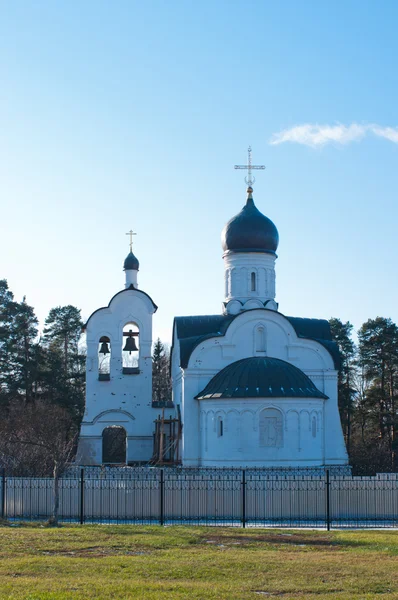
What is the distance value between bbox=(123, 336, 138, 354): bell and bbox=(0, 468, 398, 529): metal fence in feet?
42.2

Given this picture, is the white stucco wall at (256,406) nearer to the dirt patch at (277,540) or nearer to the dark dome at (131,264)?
the dark dome at (131,264)

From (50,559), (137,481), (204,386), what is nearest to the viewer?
(50,559)

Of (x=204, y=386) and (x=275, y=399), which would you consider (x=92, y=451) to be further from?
(x=275, y=399)

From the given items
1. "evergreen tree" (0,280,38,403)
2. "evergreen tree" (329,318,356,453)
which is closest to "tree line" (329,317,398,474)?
"evergreen tree" (329,318,356,453)

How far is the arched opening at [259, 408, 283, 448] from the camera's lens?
1041 inches

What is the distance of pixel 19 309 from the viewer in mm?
40344

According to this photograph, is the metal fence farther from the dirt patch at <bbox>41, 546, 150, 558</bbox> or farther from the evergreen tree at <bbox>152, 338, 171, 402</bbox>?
the evergreen tree at <bbox>152, 338, 171, 402</bbox>

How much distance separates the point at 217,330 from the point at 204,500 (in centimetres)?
1266

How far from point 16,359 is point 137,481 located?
22487mm

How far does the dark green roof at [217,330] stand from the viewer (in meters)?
29.4

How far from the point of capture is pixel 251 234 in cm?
3189

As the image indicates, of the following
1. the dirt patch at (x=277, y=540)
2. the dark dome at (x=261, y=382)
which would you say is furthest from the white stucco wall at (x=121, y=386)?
the dirt patch at (x=277, y=540)

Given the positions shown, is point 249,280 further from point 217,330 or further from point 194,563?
point 194,563

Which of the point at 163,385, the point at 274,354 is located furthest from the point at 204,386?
the point at 163,385
